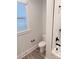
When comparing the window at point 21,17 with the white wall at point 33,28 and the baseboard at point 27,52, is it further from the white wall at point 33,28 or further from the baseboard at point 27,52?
the baseboard at point 27,52

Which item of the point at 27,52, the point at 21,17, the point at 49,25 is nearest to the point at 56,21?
the point at 49,25

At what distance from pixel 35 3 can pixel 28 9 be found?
617 millimetres

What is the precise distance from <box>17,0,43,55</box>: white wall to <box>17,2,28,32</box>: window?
28 centimetres

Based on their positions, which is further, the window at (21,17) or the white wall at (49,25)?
the window at (21,17)

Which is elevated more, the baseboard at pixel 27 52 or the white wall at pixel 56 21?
the white wall at pixel 56 21

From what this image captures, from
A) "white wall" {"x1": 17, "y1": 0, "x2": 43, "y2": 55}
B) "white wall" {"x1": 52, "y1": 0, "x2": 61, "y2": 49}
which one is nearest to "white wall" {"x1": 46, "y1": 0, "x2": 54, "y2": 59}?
"white wall" {"x1": 52, "y1": 0, "x2": 61, "y2": 49}

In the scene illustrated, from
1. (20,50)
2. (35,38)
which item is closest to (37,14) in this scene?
(35,38)

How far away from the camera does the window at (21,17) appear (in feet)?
10.7

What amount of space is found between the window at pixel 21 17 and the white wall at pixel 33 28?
281 millimetres

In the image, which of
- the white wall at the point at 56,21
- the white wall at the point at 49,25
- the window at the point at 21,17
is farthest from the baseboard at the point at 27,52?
the white wall at the point at 56,21

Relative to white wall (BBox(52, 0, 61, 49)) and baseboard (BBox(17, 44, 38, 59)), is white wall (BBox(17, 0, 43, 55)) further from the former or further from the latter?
white wall (BBox(52, 0, 61, 49))

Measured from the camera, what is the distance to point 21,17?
3389mm

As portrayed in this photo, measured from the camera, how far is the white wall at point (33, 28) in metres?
3.33
